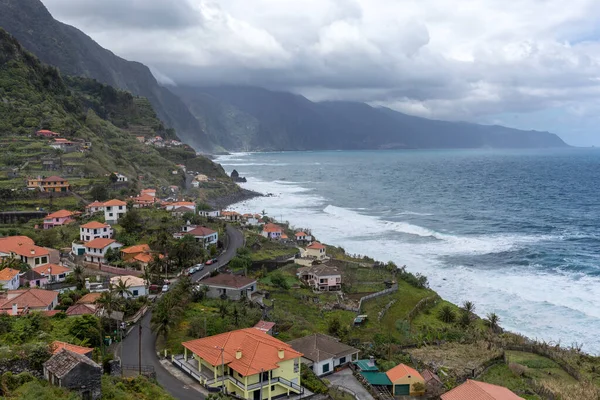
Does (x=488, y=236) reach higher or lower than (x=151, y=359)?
lower

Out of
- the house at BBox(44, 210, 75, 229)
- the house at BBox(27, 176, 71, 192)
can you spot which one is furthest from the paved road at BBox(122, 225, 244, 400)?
the house at BBox(27, 176, 71, 192)

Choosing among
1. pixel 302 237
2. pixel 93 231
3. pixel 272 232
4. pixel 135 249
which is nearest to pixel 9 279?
pixel 135 249

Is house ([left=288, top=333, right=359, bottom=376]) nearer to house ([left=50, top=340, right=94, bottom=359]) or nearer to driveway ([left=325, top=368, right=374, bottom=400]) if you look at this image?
driveway ([left=325, top=368, right=374, bottom=400])

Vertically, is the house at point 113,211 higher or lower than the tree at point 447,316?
higher

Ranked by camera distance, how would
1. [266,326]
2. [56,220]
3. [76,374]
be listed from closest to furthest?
1. [76,374]
2. [266,326]
3. [56,220]

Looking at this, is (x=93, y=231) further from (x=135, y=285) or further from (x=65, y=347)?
(x=65, y=347)

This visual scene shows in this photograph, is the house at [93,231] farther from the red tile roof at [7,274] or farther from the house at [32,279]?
the red tile roof at [7,274]

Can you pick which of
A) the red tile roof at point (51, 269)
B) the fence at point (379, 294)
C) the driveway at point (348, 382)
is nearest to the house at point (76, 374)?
the driveway at point (348, 382)
